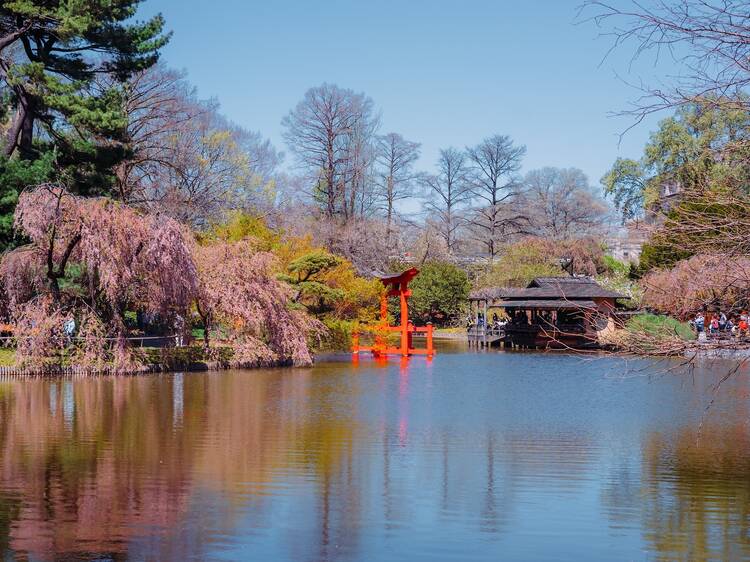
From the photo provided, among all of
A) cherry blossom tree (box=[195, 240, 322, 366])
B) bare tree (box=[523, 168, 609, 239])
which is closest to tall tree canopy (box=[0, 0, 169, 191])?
cherry blossom tree (box=[195, 240, 322, 366])

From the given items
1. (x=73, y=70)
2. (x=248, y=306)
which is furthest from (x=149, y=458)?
(x=73, y=70)

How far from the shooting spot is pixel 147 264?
2341cm

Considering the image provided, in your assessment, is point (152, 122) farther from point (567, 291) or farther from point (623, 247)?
point (623, 247)

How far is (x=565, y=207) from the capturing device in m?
67.8

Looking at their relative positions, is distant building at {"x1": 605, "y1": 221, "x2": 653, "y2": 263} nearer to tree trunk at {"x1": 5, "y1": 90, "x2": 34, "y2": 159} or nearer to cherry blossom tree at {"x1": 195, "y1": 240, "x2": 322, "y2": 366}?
cherry blossom tree at {"x1": 195, "y1": 240, "x2": 322, "y2": 366}

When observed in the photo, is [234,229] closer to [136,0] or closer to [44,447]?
[136,0]

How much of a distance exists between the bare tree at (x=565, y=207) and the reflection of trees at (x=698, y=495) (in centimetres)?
5054

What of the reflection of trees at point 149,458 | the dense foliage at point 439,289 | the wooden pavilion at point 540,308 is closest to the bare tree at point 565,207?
the dense foliage at point 439,289

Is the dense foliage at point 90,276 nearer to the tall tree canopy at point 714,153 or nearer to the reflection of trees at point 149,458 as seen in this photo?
the reflection of trees at point 149,458

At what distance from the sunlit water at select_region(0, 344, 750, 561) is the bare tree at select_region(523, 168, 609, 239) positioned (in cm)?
4578

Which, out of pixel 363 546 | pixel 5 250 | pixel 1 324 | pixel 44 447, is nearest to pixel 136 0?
pixel 5 250

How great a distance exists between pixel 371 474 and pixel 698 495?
3919 mm

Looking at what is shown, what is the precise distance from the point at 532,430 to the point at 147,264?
13.1 meters

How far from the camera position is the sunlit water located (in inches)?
307
